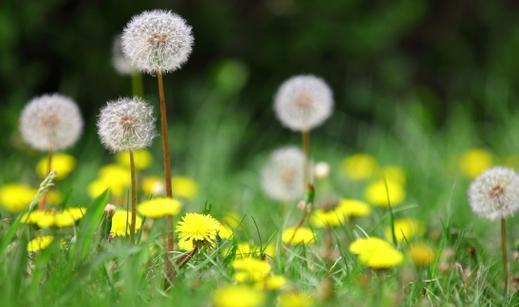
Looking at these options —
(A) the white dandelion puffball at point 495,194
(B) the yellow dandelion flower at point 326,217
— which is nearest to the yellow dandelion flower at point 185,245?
(B) the yellow dandelion flower at point 326,217

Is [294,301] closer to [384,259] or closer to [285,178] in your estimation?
[384,259]

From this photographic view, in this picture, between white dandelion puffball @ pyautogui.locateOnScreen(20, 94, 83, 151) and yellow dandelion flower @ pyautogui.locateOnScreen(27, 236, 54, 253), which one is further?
white dandelion puffball @ pyautogui.locateOnScreen(20, 94, 83, 151)

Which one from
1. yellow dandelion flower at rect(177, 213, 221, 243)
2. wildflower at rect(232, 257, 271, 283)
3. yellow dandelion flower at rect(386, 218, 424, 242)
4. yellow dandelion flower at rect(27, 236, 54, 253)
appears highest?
yellow dandelion flower at rect(177, 213, 221, 243)

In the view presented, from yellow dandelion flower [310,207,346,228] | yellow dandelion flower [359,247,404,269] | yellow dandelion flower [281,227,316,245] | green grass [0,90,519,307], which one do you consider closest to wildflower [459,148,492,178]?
green grass [0,90,519,307]

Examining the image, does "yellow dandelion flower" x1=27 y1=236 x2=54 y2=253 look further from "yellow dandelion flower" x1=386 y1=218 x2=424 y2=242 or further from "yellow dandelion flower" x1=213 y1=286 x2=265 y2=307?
"yellow dandelion flower" x1=386 y1=218 x2=424 y2=242

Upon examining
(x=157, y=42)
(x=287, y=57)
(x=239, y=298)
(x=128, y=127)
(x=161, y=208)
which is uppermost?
(x=287, y=57)

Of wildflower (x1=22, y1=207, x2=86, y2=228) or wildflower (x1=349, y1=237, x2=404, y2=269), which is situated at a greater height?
wildflower (x1=22, y1=207, x2=86, y2=228)

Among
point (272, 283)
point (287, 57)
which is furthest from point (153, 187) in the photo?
point (287, 57)

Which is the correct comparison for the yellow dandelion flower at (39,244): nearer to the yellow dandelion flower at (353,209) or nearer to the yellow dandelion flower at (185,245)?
the yellow dandelion flower at (185,245)
